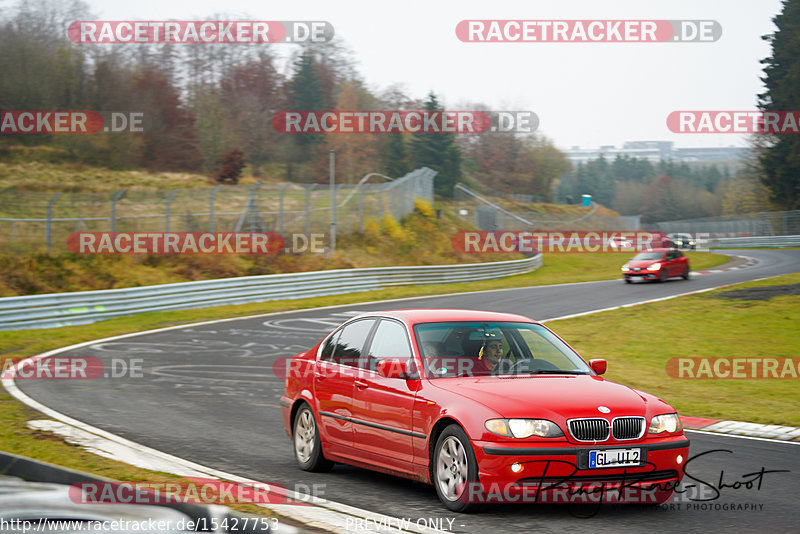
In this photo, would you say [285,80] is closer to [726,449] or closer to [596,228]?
[596,228]

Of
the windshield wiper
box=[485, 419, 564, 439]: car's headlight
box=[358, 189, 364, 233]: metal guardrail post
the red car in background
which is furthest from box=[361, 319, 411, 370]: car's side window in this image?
box=[358, 189, 364, 233]: metal guardrail post

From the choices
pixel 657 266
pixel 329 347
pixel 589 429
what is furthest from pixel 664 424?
pixel 657 266

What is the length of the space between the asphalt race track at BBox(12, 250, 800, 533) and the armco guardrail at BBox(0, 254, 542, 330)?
3.65 metres

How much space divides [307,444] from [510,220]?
60.7 metres

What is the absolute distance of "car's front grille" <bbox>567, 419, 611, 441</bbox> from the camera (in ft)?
19.9

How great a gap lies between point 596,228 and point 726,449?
7526 centimetres

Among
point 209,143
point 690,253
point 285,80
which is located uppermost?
point 285,80

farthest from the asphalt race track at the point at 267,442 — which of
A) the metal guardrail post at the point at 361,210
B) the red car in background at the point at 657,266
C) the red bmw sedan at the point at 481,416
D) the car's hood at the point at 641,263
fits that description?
the metal guardrail post at the point at 361,210

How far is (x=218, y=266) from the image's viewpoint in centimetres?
3628

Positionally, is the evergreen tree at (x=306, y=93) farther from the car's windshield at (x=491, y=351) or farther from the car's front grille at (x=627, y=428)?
the car's front grille at (x=627, y=428)

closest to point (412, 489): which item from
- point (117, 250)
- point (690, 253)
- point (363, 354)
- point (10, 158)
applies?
point (363, 354)

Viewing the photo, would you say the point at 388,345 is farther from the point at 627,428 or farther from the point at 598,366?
the point at 627,428

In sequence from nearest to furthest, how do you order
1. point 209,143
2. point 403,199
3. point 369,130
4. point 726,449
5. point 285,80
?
point 726,449, point 403,199, point 209,143, point 369,130, point 285,80

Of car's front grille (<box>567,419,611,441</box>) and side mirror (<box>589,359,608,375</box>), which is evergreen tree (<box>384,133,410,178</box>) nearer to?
side mirror (<box>589,359,608,375</box>)
